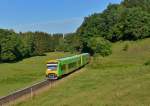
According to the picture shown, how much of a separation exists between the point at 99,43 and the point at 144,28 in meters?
21.3

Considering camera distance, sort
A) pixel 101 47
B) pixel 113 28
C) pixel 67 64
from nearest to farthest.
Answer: pixel 67 64
pixel 101 47
pixel 113 28

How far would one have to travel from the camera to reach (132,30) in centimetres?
16162

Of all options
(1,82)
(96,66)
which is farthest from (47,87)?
(96,66)

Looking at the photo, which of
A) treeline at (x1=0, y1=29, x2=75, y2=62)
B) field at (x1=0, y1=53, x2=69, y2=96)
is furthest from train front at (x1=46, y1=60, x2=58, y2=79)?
treeline at (x1=0, y1=29, x2=75, y2=62)

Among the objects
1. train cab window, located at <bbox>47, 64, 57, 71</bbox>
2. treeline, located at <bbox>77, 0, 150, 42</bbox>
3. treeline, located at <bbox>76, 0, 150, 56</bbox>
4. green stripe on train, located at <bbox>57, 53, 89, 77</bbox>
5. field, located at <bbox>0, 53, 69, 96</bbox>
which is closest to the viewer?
field, located at <bbox>0, 53, 69, 96</bbox>

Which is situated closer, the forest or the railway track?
the railway track

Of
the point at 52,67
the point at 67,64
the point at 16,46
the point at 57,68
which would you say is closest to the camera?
the point at 57,68

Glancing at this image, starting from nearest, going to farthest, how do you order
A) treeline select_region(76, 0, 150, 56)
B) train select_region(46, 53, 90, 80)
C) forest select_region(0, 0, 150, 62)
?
train select_region(46, 53, 90, 80) < treeline select_region(76, 0, 150, 56) < forest select_region(0, 0, 150, 62)

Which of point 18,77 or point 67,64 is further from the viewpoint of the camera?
point 18,77

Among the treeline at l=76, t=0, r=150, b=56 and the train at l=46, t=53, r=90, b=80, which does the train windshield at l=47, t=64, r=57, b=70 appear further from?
the treeline at l=76, t=0, r=150, b=56

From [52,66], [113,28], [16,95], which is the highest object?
[113,28]

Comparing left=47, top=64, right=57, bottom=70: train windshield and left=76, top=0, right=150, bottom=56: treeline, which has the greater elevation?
left=76, top=0, right=150, bottom=56: treeline

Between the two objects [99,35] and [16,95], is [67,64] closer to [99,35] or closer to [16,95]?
[16,95]

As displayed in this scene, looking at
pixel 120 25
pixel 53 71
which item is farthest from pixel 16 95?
pixel 120 25
